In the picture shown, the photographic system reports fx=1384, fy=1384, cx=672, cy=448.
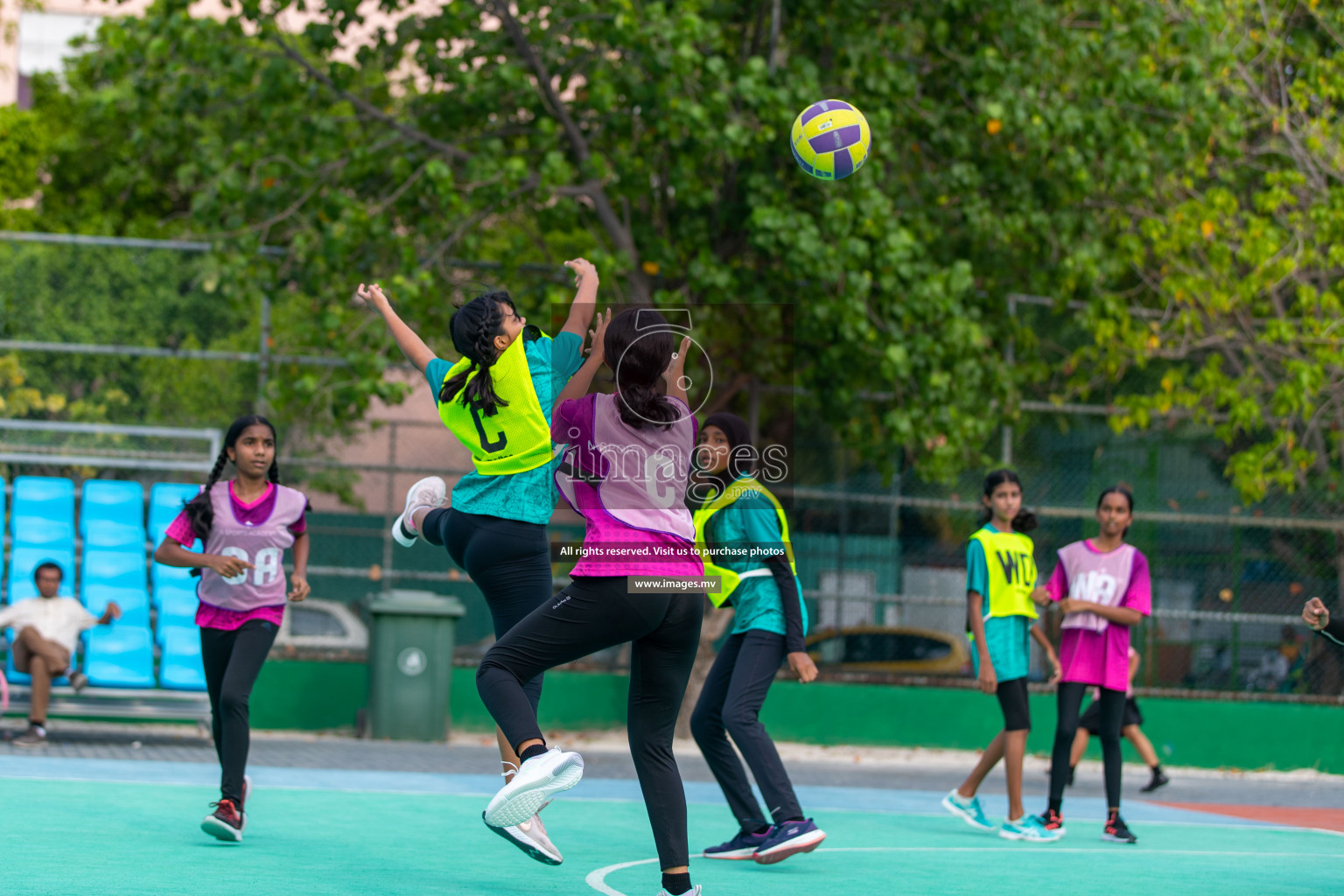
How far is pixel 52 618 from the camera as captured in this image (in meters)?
11.0

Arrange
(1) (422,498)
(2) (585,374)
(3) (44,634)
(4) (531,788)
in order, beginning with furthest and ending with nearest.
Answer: (3) (44,634)
(1) (422,498)
(2) (585,374)
(4) (531,788)

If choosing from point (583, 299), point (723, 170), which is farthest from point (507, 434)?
point (723, 170)

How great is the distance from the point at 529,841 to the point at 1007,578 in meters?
4.11

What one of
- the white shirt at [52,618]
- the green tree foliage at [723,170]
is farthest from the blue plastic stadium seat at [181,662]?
the green tree foliage at [723,170]

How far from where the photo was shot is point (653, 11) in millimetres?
11000

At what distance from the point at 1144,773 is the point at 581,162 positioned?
7749 millimetres

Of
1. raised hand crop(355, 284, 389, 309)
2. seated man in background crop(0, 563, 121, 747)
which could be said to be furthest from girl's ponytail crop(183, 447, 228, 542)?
seated man in background crop(0, 563, 121, 747)

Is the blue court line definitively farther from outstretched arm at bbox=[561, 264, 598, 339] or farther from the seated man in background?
outstretched arm at bbox=[561, 264, 598, 339]

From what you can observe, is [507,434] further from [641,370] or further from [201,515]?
[201,515]

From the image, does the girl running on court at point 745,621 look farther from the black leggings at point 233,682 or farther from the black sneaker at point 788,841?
the black leggings at point 233,682

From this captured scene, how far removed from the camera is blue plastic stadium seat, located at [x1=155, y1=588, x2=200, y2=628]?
37.7ft

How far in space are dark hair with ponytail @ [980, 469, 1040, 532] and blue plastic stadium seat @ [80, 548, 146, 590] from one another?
718 cm

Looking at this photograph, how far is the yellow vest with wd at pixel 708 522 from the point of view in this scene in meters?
6.63

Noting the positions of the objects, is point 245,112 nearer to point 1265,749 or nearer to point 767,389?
point 767,389
